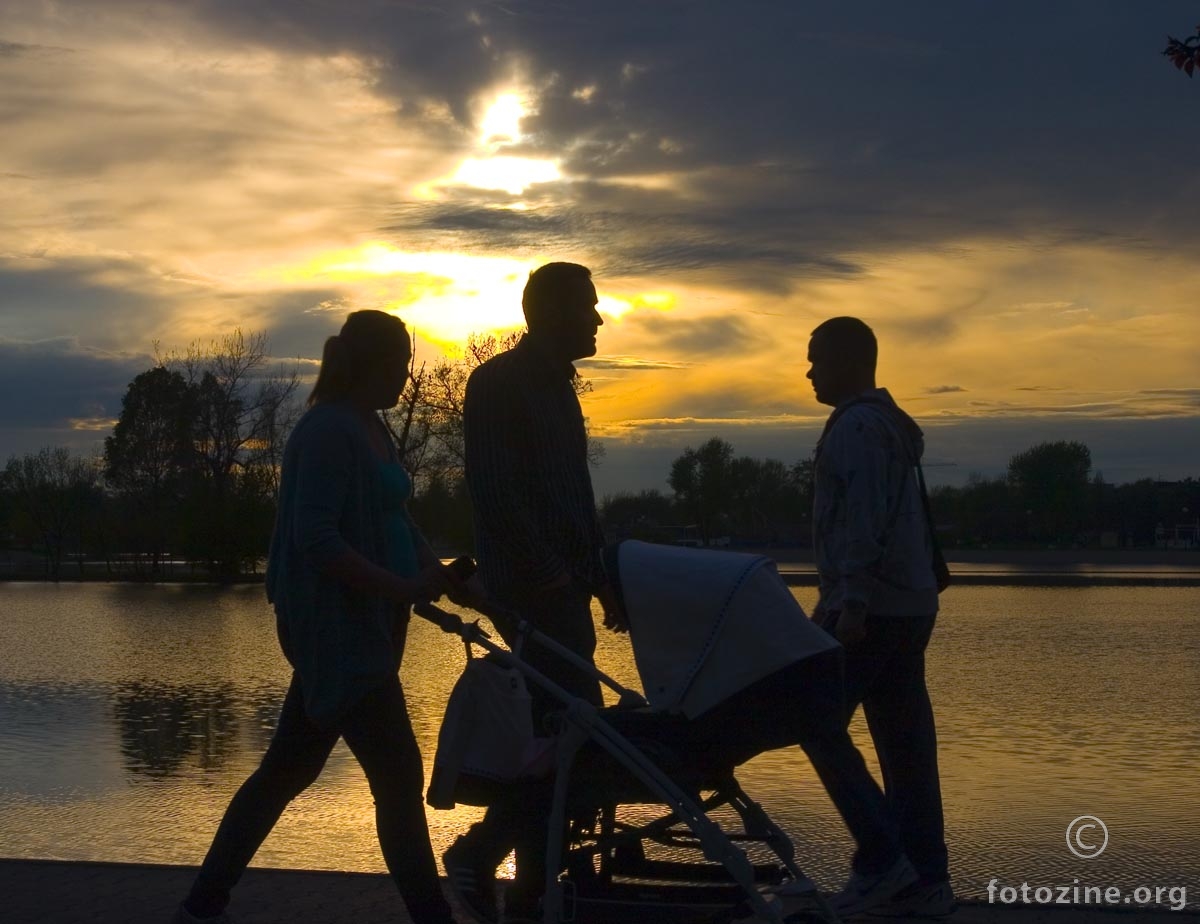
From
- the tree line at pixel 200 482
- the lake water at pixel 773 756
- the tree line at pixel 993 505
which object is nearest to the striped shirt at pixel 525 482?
the lake water at pixel 773 756

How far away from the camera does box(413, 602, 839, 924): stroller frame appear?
3650 millimetres

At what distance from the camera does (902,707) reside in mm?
4934

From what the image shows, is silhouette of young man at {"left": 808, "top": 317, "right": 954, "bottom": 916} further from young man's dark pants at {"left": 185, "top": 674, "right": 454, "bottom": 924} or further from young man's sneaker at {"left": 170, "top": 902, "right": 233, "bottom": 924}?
young man's sneaker at {"left": 170, "top": 902, "right": 233, "bottom": 924}

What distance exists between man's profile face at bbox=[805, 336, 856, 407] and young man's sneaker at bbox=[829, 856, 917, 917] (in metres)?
1.65

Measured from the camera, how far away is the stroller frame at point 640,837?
365 cm

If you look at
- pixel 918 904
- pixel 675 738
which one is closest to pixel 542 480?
pixel 675 738

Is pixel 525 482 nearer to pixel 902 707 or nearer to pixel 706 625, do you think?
pixel 706 625

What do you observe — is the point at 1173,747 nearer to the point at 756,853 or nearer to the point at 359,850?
the point at 756,853

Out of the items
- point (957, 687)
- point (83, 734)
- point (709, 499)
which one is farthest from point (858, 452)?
point (709, 499)

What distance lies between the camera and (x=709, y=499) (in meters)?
114

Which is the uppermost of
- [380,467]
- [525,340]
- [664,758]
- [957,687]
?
[525,340]

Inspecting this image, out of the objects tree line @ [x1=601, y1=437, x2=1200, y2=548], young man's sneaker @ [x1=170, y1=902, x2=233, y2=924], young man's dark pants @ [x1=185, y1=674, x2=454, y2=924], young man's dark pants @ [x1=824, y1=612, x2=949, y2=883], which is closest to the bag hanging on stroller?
young man's dark pants @ [x1=185, y1=674, x2=454, y2=924]

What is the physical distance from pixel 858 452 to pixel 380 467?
1670 millimetres

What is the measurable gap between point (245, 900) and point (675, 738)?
1819 millimetres
